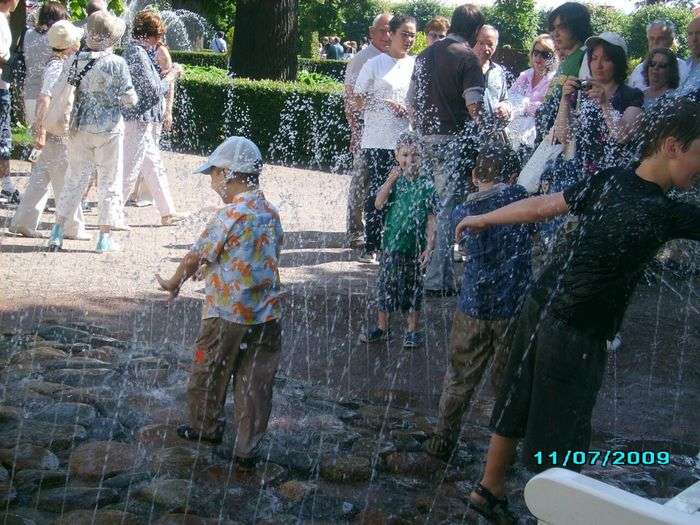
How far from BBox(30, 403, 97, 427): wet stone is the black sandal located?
184cm

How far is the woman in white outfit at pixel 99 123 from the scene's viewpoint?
26.3 ft

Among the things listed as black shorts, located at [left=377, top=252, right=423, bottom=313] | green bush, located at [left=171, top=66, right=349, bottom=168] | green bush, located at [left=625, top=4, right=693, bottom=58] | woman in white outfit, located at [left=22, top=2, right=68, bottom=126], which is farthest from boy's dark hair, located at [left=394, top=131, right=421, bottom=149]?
green bush, located at [left=625, top=4, right=693, bottom=58]

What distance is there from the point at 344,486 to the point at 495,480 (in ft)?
2.32

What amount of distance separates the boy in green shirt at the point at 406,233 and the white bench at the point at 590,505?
4278 millimetres

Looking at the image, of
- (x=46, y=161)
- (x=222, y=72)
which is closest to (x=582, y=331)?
(x=46, y=161)

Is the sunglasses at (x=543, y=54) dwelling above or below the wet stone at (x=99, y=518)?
above

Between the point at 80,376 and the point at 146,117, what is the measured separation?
424cm

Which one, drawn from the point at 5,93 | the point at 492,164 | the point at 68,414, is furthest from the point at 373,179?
the point at 68,414

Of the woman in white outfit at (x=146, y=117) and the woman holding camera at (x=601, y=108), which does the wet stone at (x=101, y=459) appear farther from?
the woman in white outfit at (x=146, y=117)

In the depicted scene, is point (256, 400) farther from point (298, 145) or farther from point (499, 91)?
point (298, 145)

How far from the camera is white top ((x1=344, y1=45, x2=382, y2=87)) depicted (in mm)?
9375

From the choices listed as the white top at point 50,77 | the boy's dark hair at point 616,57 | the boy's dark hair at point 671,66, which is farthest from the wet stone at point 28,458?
the boy's dark hair at point 671,66

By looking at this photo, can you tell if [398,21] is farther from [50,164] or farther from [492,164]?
[492,164]

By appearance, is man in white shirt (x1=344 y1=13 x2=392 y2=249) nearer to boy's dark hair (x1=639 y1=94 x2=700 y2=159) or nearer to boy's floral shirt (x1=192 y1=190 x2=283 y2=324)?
boy's floral shirt (x1=192 y1=190 x2=283 y2=324)
